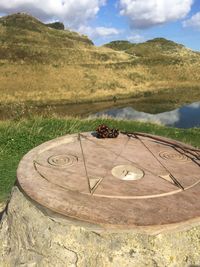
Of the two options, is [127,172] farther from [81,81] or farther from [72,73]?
[72,73]

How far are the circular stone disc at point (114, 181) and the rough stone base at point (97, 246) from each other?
184 mm

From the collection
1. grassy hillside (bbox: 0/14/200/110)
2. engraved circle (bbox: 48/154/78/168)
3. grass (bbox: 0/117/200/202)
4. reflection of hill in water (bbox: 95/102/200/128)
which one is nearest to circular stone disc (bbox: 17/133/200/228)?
engraved circle (bbox: 48/154/78/168)

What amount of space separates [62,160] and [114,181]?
1094 mm

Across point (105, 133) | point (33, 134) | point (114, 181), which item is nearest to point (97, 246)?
point (114, 181)

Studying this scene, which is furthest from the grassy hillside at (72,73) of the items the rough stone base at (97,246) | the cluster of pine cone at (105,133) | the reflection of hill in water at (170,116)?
the rough stone base at (97,246)

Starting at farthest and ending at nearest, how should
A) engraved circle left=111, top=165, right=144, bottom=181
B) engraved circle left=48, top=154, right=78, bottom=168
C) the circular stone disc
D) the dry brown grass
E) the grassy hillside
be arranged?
the grassy hillside
the dry brown grass
engraved circle left=48, top=154, right=78, bottom=168
engraved circle left=111, top=165, right=144, bottom=181
the circular stone disc

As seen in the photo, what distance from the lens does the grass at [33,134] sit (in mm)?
10717

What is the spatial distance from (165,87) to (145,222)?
143 ft

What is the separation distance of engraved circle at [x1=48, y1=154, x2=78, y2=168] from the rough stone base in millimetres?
Result: 1104

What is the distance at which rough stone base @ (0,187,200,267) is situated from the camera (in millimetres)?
4305

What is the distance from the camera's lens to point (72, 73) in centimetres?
4522

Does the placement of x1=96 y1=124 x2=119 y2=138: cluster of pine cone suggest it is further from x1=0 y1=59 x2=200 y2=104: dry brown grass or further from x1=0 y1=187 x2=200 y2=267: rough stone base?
x1=0 y1=59 x2=200 y2=104: dry brown grass

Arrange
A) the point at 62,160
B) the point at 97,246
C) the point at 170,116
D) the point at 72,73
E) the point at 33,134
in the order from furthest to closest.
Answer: the point at 72,73 < the point at 170,116 < the point at 33,134 < the point at 62,160 < the point at 97,246

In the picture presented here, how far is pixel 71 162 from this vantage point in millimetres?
5949
